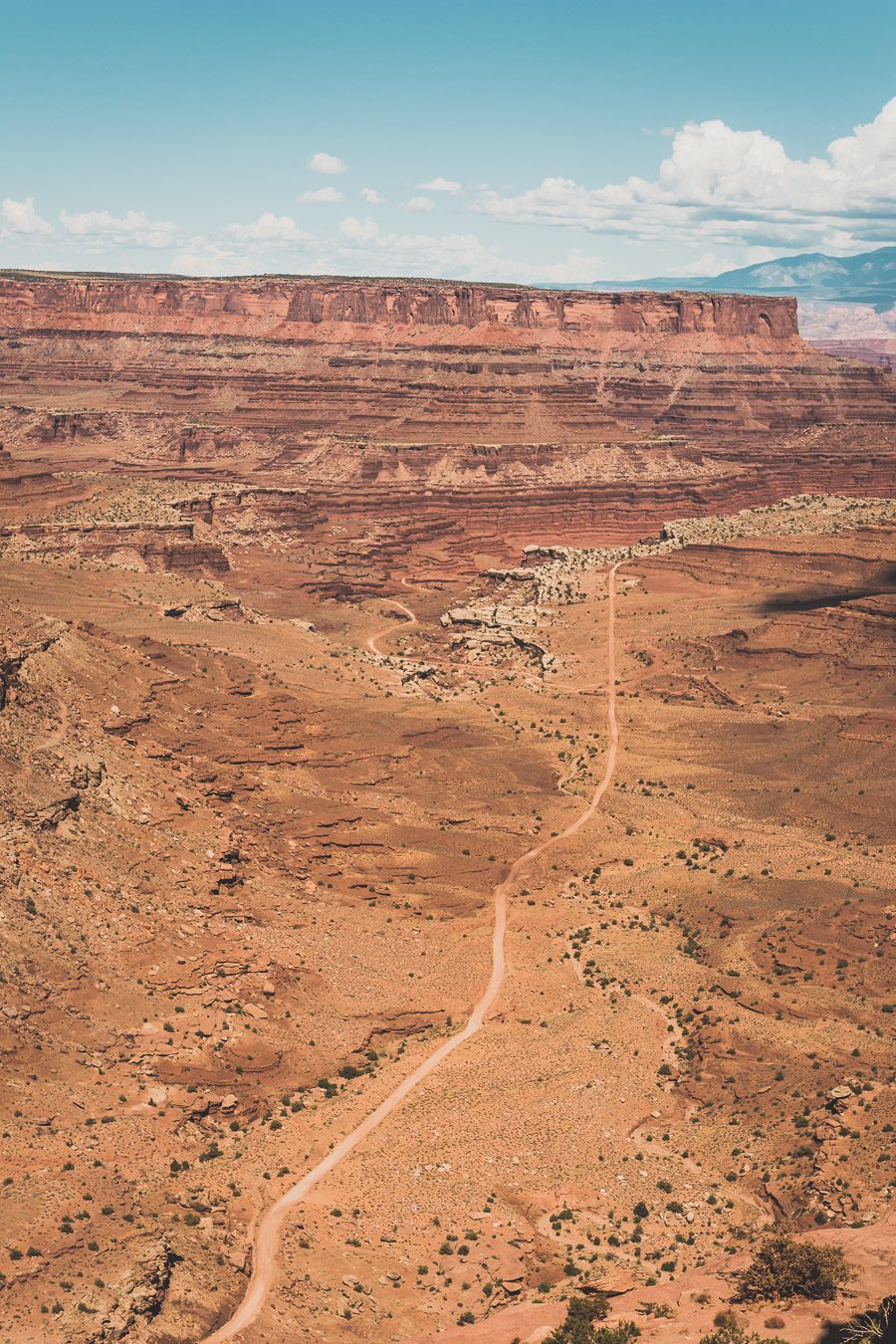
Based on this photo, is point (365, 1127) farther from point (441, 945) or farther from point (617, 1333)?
point (441, 945)

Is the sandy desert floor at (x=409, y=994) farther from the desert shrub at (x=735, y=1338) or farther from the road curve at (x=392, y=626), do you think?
the road curve at (x=392, y=626)

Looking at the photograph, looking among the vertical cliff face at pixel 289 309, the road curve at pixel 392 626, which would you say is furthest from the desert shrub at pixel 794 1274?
the vertical cliff face at pixel 289 309

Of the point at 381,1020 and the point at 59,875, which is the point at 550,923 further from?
the point at 59,875

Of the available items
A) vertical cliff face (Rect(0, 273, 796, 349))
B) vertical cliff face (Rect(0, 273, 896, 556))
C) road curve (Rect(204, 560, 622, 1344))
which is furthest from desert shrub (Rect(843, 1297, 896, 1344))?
vertical cliff face (Rect(0, 273, 796, 349))

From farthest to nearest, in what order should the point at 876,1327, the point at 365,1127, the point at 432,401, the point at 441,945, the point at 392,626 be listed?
the point at 432,401
the point at 392,626
the point at 441,945
the point at 365,1127
the point at 876,1327

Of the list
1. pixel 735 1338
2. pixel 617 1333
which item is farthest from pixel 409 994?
pixel 735 1338

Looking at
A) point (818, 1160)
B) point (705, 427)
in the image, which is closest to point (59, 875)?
point (818, 1160)

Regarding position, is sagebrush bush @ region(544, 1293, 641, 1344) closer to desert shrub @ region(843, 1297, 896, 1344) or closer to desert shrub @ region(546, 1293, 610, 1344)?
desert shrub @ region(546, 1293, 610, 1344)
